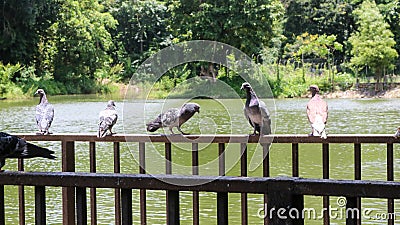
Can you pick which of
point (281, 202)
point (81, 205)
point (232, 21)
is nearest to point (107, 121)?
point (81, 205)

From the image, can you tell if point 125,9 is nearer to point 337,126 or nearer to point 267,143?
point 337,126

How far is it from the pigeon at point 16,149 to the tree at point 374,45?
21621 millimetres

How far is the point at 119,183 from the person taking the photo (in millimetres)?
1563

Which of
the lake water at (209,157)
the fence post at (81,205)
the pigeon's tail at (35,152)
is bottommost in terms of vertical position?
the lake water at (209,157)

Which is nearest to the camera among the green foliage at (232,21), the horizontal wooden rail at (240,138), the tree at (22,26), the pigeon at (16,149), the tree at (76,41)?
the pigeon at (16,149)

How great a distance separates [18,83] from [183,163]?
16776 mm

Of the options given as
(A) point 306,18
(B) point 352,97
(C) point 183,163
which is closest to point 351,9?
(A) point 306,18

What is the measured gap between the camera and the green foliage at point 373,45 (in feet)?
76.2

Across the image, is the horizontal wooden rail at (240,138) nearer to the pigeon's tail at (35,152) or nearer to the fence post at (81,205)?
the pigeon's tail at (35,152)

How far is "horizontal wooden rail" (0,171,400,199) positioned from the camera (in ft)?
4.62

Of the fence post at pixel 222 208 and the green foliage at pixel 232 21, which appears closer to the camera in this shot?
the fence post at pixel 222 208

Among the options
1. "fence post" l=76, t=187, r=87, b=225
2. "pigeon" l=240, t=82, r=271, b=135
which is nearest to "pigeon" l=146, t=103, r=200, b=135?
"pigeon" l=240, t=82, r=271, b=135

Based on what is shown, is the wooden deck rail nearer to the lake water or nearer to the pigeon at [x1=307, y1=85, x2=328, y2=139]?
the lake water

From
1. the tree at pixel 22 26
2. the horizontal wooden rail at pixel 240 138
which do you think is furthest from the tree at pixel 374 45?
the horizontal wooden rail at pixel 240 138
